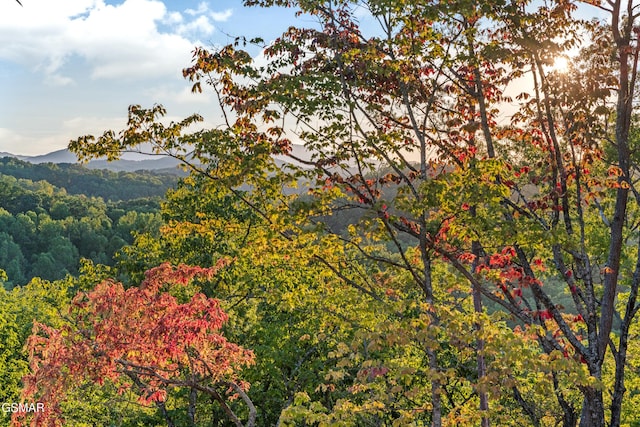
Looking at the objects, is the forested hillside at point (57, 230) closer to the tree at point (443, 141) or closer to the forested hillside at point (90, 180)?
the forested hillside at point (90, 180)

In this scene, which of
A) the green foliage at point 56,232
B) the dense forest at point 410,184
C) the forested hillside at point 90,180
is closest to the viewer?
the dense forest at point 410,184

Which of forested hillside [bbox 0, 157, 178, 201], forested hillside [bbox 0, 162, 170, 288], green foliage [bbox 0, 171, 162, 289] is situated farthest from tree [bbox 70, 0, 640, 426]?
forested hillside [bbox 0, 157, 178, 201]

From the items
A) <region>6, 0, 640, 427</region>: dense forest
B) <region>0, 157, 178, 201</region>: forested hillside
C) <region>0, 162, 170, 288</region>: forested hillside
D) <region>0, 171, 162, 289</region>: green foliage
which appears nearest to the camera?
<region>6, 0, 640, 427</region>: dense forest

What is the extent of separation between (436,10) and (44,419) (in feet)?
24.3

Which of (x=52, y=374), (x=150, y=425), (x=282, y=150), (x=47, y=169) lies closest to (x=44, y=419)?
(x=52, y=374)

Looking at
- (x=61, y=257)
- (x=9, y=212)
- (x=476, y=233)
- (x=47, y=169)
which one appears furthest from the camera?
(x=47, y=169)

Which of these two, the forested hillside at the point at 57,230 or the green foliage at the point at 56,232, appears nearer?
the forested hillside at the point at 57,230

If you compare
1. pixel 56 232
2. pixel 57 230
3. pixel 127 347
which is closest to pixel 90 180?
pixel 57 230

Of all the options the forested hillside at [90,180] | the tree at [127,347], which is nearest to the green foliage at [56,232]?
the forested hillside at [90,180]

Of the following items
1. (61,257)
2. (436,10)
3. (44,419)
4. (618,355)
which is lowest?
(61,257)

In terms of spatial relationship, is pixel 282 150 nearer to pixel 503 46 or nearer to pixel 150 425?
pixel 503 46

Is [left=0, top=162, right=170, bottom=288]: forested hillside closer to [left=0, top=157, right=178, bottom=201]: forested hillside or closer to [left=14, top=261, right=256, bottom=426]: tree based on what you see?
[left=0, top=157, right=178, bottom=201]: forested hillside

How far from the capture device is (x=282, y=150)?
7.73 m

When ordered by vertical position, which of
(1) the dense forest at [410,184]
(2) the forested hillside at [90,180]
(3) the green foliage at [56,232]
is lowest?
(3) the green foliage at [56,232]
